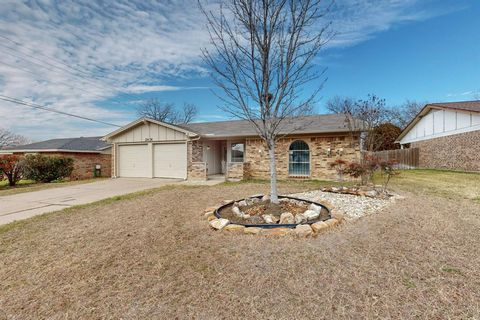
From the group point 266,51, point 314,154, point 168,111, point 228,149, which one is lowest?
point 314,154

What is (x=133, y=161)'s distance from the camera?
15.1 metres

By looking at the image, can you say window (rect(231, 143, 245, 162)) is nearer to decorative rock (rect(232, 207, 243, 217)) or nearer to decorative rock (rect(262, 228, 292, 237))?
decorative rock (rect(232, 207, 243, 217))

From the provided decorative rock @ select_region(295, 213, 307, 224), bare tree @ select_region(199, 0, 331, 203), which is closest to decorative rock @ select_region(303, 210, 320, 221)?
decorative rock @ select_region(295, 213, 307, 224)

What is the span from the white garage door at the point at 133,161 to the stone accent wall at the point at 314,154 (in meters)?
6.74

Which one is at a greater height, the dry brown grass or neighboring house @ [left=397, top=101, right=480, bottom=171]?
neighboring house @ [left=397, top=101, right=480, bottom=171]

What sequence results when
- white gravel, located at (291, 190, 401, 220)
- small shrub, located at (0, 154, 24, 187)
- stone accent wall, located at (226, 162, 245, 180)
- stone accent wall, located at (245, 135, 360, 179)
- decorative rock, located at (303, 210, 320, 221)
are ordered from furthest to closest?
stone accent wall, located at (226, 162, 245, 180) → small shrub, located at (0, 154, 24, 187) → stone accent wall, located at (245, 135, 360, 179) → white gravel, located at (291, 190, 401, 220) → decorative rock, located at (303, 210, 320, 221)

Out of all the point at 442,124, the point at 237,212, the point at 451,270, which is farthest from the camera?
the point at 442,124

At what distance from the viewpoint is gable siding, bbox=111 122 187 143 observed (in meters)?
13.9

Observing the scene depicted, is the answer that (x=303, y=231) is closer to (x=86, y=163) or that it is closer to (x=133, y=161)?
(x=133, y=161)

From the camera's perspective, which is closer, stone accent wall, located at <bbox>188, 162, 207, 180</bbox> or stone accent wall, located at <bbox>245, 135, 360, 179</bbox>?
stone accent wall, located at <bbox>245, 135, 360, 179</bbox>

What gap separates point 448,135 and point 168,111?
109 ft

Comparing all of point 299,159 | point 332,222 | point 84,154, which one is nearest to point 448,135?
point 299,159

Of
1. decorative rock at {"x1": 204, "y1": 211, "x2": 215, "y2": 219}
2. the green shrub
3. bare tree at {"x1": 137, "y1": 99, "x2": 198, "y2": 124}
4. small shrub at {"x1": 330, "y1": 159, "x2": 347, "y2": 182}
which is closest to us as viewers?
decorative rock at {"x1": 204, "y1": 211, "x2": 215, "y2": 219}

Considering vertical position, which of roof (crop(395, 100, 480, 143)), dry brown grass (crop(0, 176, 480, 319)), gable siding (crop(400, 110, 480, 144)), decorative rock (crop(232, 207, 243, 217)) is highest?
roof (crop(395, 100, 480, 143))
